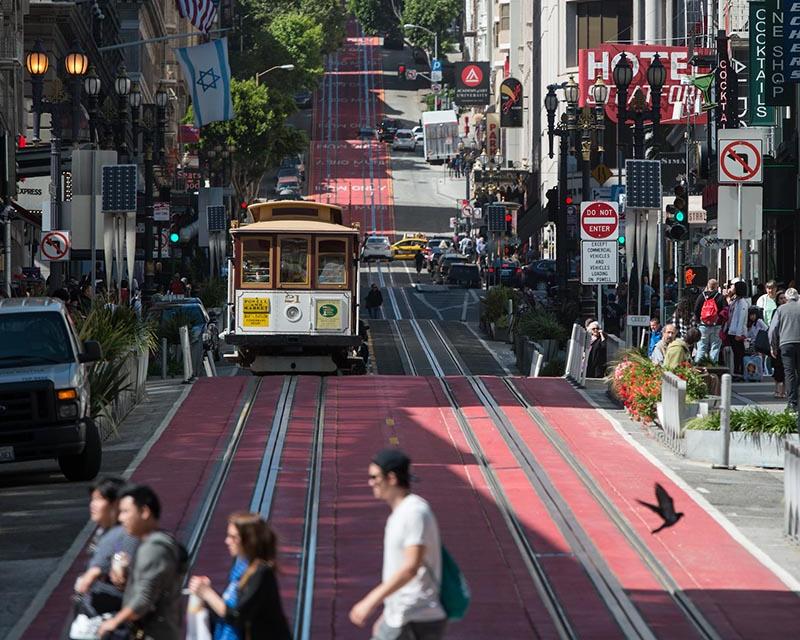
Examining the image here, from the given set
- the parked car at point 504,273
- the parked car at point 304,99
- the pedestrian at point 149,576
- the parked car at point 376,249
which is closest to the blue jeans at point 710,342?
the pedestrian at point 149,576

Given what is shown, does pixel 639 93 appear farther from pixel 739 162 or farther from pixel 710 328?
pixel 739 162

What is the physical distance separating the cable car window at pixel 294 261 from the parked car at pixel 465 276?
46571 millimetres

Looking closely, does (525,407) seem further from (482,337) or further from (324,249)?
(482,337)

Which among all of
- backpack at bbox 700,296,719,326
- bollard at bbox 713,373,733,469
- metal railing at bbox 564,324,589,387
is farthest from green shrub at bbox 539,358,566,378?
bollard at bbox 713,373,733,469

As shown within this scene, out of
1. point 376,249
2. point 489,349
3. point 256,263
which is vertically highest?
point 376,249

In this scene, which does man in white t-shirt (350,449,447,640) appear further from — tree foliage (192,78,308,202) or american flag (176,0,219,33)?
tree foliage (192,78,308,202)

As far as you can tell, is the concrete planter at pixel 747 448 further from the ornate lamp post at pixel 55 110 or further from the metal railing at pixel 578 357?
the ornate lamp post at pixel 55 110

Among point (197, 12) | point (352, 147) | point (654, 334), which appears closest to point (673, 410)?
point (654, 334)

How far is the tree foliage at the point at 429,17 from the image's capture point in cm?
19275

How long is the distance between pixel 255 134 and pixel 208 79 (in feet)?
200

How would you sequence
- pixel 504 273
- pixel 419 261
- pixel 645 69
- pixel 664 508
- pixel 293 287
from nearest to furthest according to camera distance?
pixel 664 508 < pixel 293 287 < pixel 504 273 < pixel 645 69 < pixel 419 261

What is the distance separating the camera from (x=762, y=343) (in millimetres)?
31469

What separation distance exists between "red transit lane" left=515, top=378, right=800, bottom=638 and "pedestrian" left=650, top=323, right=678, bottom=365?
141cm

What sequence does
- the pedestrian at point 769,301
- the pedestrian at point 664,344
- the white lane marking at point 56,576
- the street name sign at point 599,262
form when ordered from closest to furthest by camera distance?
the white lane marking at point 56,576, the pedestrian at point 664,344, the pedestrian at point 769,301, the street name sign at point 599,262
